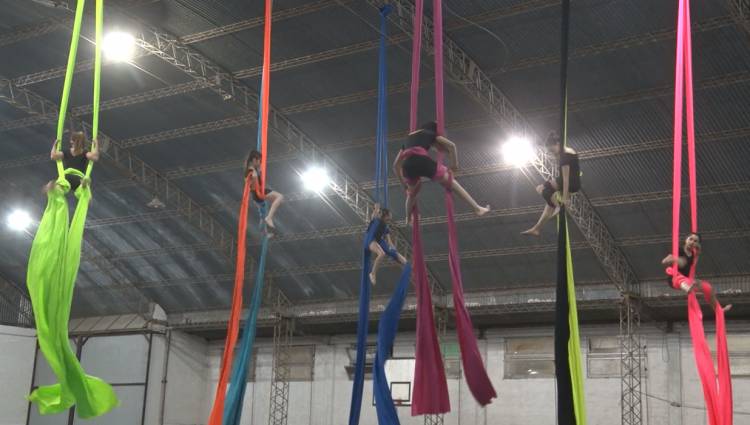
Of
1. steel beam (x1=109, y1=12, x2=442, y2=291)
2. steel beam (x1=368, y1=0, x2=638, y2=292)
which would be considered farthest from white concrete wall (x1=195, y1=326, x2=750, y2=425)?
steel beam (x1=109, y1=12, x2=442, y2=291)

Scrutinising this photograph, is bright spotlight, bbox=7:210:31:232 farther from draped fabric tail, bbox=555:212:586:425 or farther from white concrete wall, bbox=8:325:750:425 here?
draped fabric tail, bbox=555:212:586:425

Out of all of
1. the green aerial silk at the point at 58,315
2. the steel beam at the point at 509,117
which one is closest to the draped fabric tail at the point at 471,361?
the green aerial silk at the point at 58,315

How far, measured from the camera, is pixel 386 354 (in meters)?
5.92

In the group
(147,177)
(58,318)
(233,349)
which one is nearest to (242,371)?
(233,349)

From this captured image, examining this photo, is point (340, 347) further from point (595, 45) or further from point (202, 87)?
point (595, 45)

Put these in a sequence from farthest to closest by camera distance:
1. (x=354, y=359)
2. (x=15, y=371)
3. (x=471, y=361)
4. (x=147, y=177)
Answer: (x=15, y=371)
(x=354, y=359)
(x=147, y=177)
(x=471, y=361)

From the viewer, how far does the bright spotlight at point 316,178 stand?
47.1 feet

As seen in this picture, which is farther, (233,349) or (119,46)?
(119,46)

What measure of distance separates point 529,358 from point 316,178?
5570 millimetres

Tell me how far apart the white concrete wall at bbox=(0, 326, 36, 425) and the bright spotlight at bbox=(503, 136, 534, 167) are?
13.9 m

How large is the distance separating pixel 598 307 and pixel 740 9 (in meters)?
6.62

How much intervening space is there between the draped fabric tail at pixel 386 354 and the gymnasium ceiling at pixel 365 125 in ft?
19.7

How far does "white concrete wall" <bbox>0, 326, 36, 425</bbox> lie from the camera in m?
20.1

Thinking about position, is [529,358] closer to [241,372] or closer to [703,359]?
[703,359]
